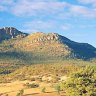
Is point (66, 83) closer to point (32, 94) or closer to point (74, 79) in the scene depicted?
point (74, 79)

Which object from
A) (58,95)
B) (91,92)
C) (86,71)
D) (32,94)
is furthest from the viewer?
(32,94)

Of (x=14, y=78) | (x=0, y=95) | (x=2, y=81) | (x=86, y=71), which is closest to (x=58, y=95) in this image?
(x=0, y=95)

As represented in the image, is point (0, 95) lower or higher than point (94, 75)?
lower

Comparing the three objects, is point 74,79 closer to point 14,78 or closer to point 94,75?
point 94,75

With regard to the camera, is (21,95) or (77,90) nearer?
(77,90)

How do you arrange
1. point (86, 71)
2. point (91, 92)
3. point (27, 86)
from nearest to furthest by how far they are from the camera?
point (91, 92), point (86, 71), point (27, 86)

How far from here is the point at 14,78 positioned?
197 m

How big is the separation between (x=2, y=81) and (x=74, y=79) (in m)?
110

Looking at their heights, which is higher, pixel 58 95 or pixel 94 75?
pixel 94 75

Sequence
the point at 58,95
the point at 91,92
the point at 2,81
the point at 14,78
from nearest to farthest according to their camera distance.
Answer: the point at 91,92 → the point at 58,95 → the point at 2,81 → the point at 14,78

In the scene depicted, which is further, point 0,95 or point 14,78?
point 14,78

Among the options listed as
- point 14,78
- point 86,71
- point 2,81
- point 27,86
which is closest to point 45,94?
point 27,86

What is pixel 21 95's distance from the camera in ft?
376

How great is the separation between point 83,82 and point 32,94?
46.6 meters
